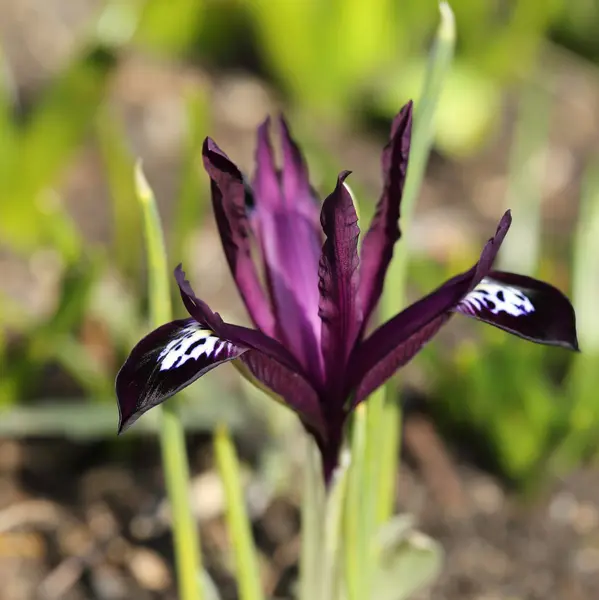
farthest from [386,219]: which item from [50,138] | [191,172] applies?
[50,138]

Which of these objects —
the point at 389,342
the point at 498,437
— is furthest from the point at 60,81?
the point at 389,342

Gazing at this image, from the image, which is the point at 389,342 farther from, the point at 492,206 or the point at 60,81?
the point at 492,206

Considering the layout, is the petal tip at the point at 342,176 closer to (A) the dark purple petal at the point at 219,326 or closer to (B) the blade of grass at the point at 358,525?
(A) the dark purple petal at the point at 219,326

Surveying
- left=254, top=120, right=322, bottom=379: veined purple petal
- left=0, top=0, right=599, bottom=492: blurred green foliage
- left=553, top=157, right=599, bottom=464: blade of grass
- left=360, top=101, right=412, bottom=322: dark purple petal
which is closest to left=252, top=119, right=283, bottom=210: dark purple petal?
left=254, top=120, right=322, bottom=379: veined purple petal

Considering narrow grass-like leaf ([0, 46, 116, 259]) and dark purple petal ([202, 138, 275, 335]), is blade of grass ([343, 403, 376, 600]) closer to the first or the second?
dark purple petal ([202, 138, 275, 335])

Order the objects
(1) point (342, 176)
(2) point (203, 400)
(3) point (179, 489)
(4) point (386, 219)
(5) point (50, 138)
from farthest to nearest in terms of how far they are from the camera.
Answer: (5) point (50, 138) → (2) point (203, 400) → (3) point (179, 489) → (4) point (386, 219) → (1) point (342, 176)

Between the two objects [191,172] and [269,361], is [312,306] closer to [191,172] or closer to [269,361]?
[269,361]

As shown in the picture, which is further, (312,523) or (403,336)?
(312,523)
